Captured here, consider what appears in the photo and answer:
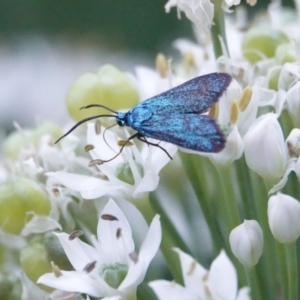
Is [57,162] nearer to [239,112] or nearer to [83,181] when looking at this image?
[83,181]

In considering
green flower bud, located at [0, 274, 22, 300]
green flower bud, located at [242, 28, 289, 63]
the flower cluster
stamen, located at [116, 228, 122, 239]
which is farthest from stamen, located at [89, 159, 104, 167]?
green flower bud, located at [242, 28, 289, 63]

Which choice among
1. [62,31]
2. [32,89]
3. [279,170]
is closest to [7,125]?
[32,89]

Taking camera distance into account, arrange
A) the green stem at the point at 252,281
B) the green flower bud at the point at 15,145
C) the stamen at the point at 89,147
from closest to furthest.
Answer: the green stem at the point at 252,281 → the stamen at the point at 89,147 → the green flower bud at the point at 15,145

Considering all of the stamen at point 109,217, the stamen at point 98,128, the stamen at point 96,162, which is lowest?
the stamen at point 109,217

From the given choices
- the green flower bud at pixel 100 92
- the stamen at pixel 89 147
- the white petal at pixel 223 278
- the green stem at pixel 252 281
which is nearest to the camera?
the white petal at pixel 223 278

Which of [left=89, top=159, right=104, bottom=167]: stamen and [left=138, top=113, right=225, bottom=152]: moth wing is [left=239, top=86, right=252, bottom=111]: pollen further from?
[left=89, top=159, right=104, bottom=167]: stamen

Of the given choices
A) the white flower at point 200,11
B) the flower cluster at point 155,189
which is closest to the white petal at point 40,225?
the flower cluster at point 155,189

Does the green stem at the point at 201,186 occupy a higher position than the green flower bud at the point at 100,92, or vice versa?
the green flower bud at the point at 100,92

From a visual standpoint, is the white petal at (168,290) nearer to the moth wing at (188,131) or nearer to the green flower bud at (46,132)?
the moth wing at (188,131)

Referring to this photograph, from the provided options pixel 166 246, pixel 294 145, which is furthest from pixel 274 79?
pixel 166 246

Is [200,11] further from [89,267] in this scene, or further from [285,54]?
[89,267]
